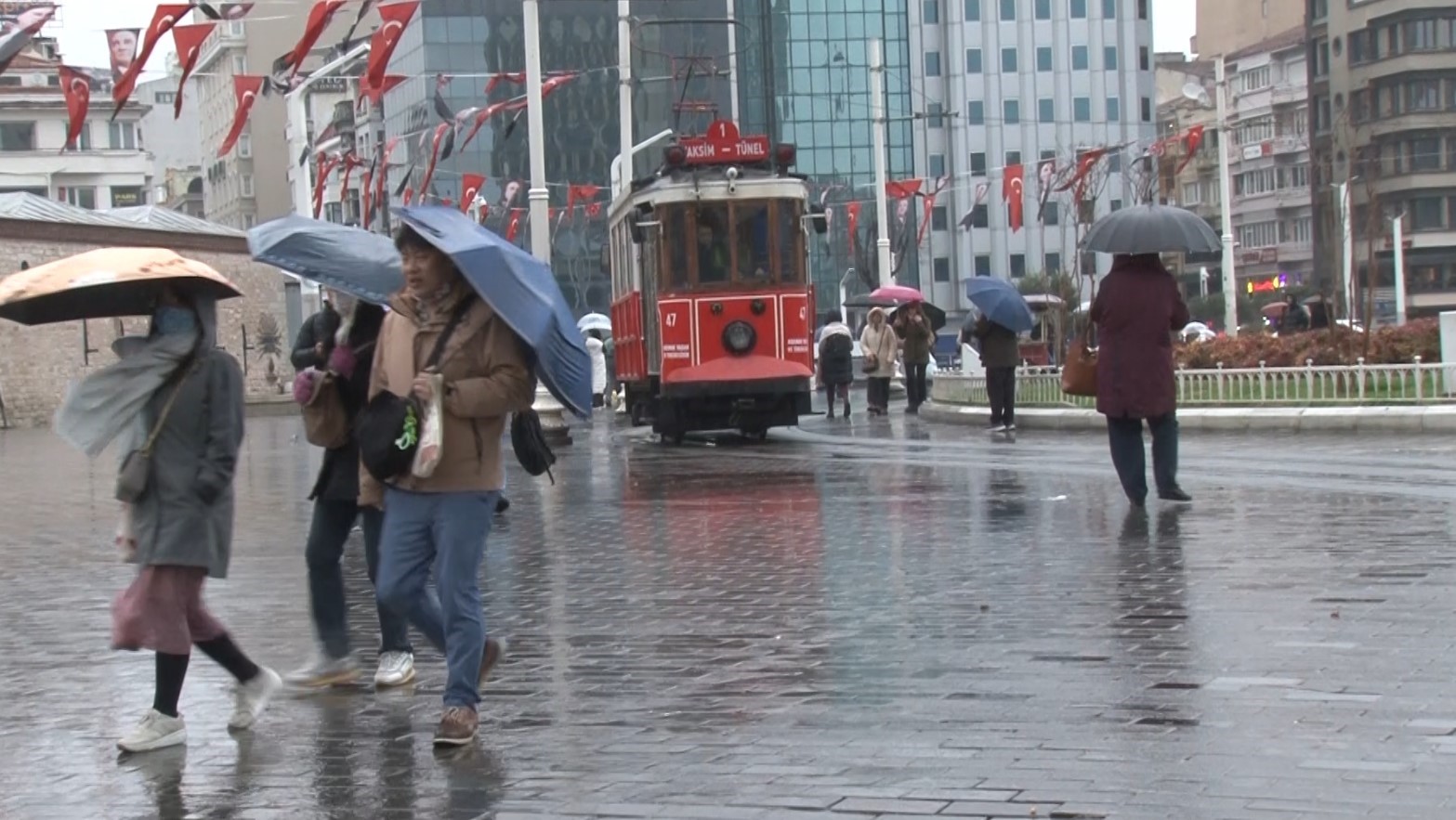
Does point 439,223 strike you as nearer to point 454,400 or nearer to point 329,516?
point 454,400

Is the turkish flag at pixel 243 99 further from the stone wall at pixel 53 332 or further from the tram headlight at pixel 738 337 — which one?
the stone wall at pixel 53 332

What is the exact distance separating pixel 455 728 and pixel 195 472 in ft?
4.04

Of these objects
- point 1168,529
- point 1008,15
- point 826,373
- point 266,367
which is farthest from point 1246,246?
point 1168,529

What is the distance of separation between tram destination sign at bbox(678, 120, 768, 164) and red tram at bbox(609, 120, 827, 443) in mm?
11

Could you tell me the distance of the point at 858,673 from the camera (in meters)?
7.56

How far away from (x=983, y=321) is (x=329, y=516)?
16.6 meters

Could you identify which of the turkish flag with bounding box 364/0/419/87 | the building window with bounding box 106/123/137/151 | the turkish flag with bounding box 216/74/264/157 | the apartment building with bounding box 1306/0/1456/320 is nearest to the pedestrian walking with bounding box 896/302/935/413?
the turkish flag with bounding box 364/0/419/87

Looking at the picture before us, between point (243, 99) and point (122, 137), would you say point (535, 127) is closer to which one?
point (243, 99)

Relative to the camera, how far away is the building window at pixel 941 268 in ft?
331

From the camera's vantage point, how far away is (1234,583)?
955 cm

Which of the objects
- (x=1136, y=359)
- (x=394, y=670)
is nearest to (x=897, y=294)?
(x=1136, y=359)

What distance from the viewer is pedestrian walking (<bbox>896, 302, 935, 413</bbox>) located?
99.3ft

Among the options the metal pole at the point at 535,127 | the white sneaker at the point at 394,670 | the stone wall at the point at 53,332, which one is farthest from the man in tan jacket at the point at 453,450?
the stone wall at the point at 53,332

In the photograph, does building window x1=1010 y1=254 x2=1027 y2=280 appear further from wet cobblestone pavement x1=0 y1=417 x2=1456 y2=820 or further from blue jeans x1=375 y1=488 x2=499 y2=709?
blue jeans x1=375 y1=488 x2=499 y2=709
